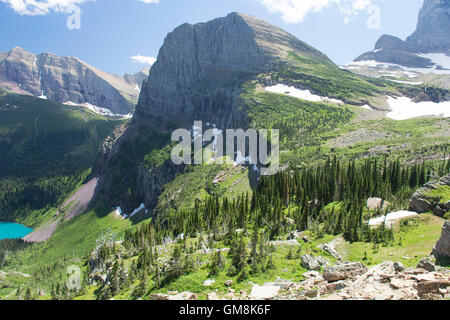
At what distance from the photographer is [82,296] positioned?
47.2 metres

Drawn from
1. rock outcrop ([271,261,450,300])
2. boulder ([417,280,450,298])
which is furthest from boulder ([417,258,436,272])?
boulder ([417,280,450,298])

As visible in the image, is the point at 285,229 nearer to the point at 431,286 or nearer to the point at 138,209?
the point at 431,286

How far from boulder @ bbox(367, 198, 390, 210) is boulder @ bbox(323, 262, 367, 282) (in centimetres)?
3208

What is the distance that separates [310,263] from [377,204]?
31105 mm

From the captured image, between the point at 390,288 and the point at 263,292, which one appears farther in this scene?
the point at 263,292

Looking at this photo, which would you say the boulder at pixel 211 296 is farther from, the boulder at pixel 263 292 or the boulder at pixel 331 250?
the boulder at pixel 331 250

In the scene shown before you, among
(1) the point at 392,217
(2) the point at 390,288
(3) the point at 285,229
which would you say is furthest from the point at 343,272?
(3) the point at 285,229

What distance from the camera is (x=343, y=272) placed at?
24469 mm

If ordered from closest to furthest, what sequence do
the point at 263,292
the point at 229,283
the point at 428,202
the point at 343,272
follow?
the point at 343,272 < the point at 263,292 < the point at 229,283 < the point at 428,202

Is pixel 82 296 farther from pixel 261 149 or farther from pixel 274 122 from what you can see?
pixel 274 122

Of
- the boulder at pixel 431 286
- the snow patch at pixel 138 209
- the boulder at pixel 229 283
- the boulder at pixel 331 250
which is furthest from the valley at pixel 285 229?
the snow patch at pixel 138 209

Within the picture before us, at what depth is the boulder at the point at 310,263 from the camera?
30.9m

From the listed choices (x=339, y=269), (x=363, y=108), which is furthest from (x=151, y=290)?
(x=363, y=108)

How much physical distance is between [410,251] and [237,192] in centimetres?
7590
